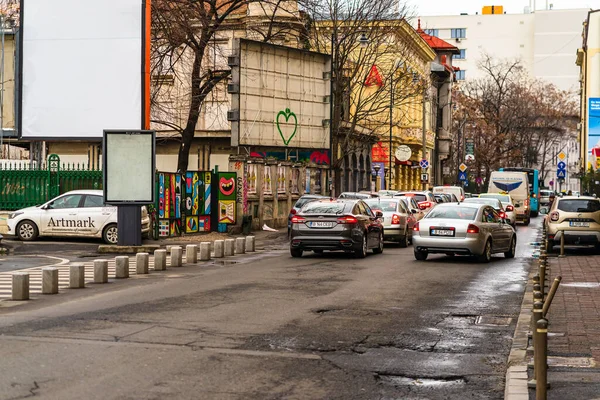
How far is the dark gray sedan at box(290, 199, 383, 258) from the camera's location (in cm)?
2431

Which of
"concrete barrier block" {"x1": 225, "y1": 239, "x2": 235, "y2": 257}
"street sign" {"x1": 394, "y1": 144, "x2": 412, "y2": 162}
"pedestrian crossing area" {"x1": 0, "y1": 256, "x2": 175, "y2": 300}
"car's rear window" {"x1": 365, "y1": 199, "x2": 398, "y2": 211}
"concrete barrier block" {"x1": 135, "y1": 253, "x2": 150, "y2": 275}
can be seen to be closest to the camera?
"pedestrian crossing area" {"x1": 0, "y1": 256, "x2": 175, "y2": 300}

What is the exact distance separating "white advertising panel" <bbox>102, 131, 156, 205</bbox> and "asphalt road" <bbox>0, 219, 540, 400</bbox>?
7586 millimetres

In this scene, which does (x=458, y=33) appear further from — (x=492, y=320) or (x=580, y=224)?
(x=492, y=320)

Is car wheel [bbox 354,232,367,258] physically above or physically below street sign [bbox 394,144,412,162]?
below

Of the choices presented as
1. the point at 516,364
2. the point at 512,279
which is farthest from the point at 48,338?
the point at 512,279

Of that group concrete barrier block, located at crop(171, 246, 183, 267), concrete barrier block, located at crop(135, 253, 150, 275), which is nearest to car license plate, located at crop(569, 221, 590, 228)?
concrete barrier block, located at crop(171, 246, 183, 267)

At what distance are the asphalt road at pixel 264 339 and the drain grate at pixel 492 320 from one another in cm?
2

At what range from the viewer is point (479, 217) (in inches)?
949

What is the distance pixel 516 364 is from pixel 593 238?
752 inches

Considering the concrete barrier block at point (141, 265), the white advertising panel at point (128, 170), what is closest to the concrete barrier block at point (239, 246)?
the white advertising panel at point (128, 170)

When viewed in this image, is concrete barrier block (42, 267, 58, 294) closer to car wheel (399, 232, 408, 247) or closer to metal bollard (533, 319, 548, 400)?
metal bollard (533, 319, 548, 400)

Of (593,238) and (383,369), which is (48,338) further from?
(593,238)

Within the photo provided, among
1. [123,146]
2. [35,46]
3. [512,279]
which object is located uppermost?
[35,46]

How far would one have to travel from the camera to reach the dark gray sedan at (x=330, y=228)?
24.3 meters
